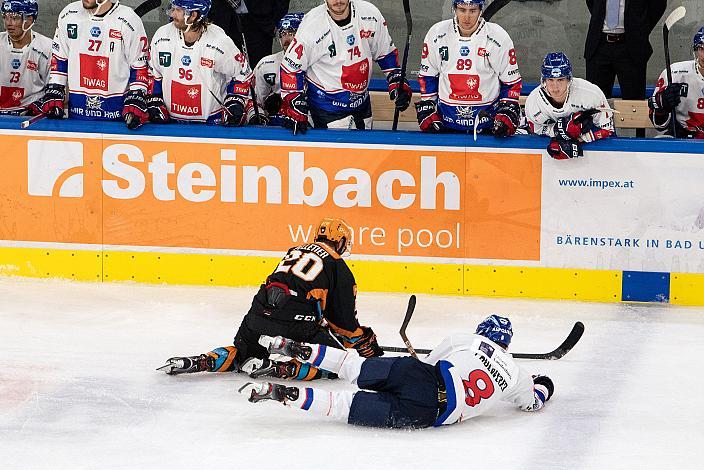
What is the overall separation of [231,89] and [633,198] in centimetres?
247

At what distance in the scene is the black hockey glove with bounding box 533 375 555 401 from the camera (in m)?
5.75

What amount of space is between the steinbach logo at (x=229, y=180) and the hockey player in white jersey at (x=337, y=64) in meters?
0.39

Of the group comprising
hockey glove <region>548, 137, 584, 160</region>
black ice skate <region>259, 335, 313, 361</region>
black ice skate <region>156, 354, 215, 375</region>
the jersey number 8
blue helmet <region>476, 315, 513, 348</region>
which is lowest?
black ice skate <region>156, 354, 215, 375</region>

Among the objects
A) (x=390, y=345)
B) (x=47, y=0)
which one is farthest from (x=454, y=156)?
(x=47, y=0)

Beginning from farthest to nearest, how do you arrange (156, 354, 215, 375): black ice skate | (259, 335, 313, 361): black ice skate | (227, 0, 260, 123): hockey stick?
(227, 0, 260, 123): hockey stick → (156, 354, 215, 375): black ice skate → (259, 335, 313, 361): black ice skate

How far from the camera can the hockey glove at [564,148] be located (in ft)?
24.7

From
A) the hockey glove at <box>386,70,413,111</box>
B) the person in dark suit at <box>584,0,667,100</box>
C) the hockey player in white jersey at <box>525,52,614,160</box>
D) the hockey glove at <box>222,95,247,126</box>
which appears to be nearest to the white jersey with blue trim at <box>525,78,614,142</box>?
the hockey player in white jersey at <box>525,52,614,160</box>

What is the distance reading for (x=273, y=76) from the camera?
880 cm

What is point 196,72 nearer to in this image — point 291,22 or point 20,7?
point 291,22

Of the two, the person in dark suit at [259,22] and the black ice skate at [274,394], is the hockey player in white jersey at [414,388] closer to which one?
the black ice skate at [274,394]

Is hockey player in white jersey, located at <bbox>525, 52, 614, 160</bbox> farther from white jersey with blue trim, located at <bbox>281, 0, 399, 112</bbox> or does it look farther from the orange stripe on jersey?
the orange stripe on jersey

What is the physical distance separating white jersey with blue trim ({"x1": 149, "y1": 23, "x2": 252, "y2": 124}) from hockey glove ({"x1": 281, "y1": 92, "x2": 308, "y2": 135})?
1.00 feet

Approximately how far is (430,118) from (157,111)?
5.35 ft

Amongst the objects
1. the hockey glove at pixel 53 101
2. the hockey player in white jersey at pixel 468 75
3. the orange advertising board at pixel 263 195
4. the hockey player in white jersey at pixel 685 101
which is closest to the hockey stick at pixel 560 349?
the orange advertising board at pixel 263 195
